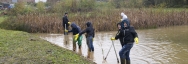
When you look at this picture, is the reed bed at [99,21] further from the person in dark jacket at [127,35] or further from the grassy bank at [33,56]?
the person in dark jacket at [127,35]

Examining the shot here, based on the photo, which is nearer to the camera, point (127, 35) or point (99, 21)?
point (127, 35)

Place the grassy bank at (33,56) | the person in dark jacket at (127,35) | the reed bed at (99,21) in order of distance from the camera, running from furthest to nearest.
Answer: the reed bed at (99,21) → the person in dark jacket at (127,35) → the grassy bank at (33,56)

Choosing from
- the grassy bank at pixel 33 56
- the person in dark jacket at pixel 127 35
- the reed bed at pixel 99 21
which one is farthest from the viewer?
the reed bed at pixel 99 21

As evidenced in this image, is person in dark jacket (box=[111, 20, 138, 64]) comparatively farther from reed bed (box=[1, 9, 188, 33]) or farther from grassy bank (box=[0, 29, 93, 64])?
reed bed (box=[1, 9, 188, 33])

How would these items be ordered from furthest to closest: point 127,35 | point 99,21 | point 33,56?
point 99,21 → point 33,56 → point 127,35

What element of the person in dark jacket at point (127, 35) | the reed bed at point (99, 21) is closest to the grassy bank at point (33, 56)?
the person in dark jacket at point (127, 35)

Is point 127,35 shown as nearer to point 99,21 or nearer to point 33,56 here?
point 33,56

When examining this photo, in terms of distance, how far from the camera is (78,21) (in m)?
24.0

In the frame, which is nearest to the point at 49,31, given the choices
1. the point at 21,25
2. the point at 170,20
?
the point at 21,25

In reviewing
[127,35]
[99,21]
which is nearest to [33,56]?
[127,35]

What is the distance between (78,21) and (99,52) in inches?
423

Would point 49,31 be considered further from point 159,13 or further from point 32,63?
point 32,63

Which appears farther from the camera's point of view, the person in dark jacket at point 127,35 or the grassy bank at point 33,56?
the person in dark jacket at point 127,35

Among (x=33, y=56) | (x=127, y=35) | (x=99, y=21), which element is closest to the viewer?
(x=127, y=35)
